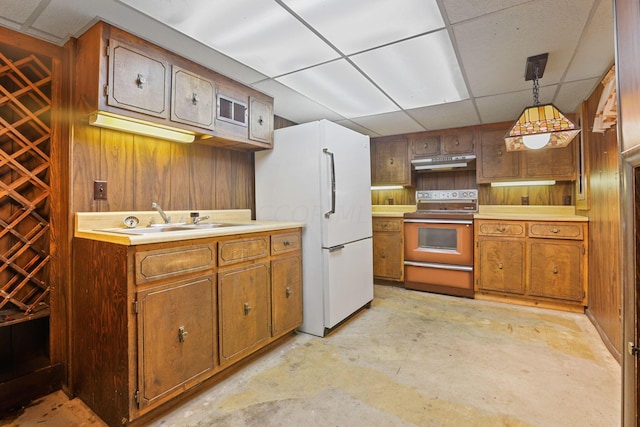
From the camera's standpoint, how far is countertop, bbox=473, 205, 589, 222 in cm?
315

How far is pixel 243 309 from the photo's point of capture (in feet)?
6.40

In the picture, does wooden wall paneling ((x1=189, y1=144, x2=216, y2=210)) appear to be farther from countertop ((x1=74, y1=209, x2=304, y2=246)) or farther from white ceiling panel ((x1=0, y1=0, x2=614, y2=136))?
white ceiling panel ((x1=0, y1=0, x2=614, y2=136))

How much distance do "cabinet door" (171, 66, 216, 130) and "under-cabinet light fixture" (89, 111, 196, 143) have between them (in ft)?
0.33

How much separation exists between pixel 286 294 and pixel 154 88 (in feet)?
5.21

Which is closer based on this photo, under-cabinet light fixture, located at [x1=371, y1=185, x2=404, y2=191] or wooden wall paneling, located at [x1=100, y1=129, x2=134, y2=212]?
wooden wall paneling, located at [x1=100, y1=129, x2=134, y2=212]

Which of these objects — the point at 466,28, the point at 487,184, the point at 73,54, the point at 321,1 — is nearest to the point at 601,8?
the point at 466,28

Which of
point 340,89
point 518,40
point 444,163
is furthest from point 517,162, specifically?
point 340,89

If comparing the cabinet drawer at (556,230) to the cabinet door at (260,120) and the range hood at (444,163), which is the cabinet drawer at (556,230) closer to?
the range hood at (444,163)

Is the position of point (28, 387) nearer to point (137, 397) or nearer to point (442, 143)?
→ point (137, 397)

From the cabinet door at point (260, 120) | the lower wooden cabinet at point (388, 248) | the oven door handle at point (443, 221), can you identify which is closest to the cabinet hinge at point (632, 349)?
the cabinet door at point (260, 120)

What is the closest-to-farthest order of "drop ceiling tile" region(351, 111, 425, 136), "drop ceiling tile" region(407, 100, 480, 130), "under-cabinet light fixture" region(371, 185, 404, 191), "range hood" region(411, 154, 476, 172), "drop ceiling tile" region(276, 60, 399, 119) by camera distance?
"drop ceiling tile" region(276, 60, 399, 119)
"drop ceiling tile" region(407, 100, 480, 130)
"drop ceiling tile" region(351, 111, 425, 136)
"range hood" region(411, 154, 476, 172)
"under-cabinet light fixture" region(371, 185, 404, 191)

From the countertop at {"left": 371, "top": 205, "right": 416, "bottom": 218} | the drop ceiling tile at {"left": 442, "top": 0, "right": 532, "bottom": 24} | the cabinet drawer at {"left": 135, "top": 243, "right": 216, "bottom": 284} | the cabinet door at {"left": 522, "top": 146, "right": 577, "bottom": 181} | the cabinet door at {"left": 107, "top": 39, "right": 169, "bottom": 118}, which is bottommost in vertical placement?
the cabinet drawer at {"left": 135, "top": 243, "right": 216, "bottom": 284}

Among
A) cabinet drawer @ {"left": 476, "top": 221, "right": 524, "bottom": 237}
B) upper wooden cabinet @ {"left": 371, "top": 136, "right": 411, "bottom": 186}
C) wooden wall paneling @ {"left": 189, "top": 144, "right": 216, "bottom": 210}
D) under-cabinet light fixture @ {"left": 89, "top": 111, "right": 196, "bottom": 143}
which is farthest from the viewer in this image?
upper wooden cabinet @ {"left": 371, "top": 136, "right": 411, "bottom": 186}

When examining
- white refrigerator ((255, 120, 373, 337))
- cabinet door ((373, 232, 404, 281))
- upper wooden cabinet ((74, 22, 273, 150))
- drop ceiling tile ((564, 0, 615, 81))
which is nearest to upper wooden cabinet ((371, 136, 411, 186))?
cabinet door ((373, 232, 404, 281))
